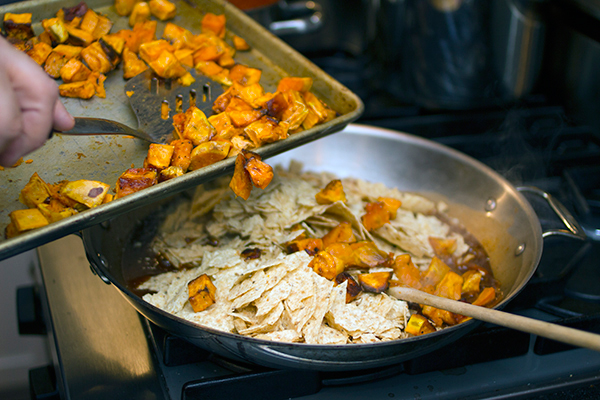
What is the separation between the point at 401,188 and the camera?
1478mm

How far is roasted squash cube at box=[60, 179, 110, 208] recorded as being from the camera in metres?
0.86

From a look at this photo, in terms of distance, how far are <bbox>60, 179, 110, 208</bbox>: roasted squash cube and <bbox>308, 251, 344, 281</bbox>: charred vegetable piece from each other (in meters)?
0.45

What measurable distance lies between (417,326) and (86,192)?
689 millimetres

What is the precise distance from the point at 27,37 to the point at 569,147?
5.88 ft

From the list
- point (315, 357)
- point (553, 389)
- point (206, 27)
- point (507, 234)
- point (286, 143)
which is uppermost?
point (206, 27)

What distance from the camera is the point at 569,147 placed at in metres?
1.74

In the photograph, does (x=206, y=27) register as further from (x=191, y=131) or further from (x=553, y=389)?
(x=553, y=389)

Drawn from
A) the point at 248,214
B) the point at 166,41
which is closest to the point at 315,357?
the point at 248,214

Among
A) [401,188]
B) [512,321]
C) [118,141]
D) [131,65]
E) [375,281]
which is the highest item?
[131,65]

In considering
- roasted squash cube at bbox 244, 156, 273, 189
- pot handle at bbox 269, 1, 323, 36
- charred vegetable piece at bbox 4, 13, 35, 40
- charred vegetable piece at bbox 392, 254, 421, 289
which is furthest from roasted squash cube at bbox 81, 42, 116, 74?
pot handle at bbox 269, 1, 323, 36

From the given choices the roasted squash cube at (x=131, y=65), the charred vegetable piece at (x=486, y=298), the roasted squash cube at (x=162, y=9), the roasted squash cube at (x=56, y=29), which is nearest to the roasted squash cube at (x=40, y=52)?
the roasted squash cube at (x=56, y=29)

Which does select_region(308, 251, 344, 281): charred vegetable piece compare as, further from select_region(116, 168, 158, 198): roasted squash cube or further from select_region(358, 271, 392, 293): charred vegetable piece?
select_region(116, 168, 158, 198): roasted squash cube

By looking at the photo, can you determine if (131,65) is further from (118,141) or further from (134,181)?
(134,181)

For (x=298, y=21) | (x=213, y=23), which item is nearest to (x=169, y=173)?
(x=213, y=23)
